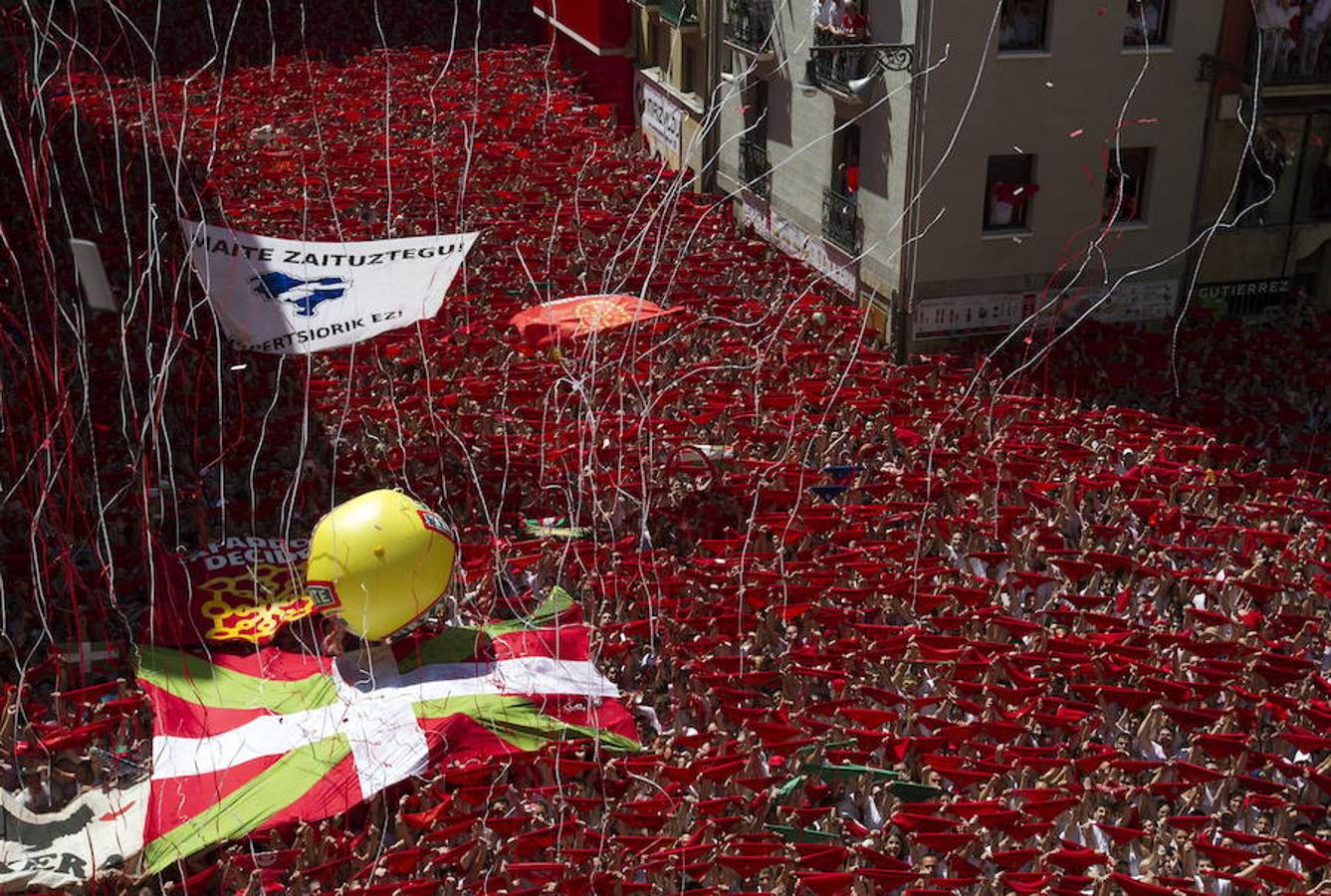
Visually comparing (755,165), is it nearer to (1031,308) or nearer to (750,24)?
(750,24)

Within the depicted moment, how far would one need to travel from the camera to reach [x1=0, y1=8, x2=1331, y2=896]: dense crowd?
10125 mm

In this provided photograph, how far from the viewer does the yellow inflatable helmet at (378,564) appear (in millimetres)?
11805

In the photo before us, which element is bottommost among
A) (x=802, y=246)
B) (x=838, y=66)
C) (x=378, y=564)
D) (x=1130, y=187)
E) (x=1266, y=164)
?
(x=802, y=246)

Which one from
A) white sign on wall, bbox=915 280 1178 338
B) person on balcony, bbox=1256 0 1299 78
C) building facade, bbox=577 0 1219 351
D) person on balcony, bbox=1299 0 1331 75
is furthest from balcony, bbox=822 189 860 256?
person on balcony, bbox=1299 0 1331 75

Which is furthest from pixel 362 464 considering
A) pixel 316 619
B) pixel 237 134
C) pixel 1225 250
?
pixel 237 134

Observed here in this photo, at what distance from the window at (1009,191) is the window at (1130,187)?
4.13 feet

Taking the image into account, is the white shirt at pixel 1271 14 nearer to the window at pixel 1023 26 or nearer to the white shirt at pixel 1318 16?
the white shirt at pixel 1318 16

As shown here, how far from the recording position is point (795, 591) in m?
13.1

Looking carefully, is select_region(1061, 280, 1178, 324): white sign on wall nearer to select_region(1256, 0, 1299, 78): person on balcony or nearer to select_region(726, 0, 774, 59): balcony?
select_region(1256, 0, 1299, 78): person on balcony

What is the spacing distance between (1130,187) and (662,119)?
1102 centimetres

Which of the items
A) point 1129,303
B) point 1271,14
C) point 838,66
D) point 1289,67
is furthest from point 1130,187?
point 838,66

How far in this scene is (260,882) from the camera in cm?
971

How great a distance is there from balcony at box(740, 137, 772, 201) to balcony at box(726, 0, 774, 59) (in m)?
1.66

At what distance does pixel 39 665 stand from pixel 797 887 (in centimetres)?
669
